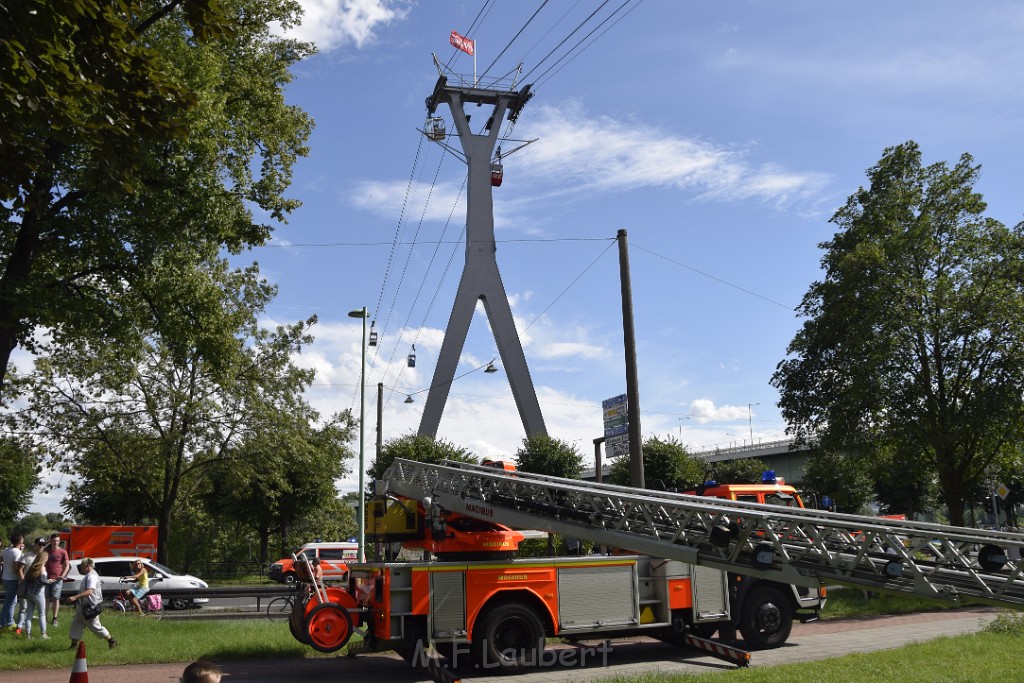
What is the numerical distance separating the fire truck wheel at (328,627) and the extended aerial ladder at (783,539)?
8.01ft

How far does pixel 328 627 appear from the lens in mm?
11734

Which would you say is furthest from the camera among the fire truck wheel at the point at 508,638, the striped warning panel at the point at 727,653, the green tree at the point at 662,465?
the green tree at the point at 662,465

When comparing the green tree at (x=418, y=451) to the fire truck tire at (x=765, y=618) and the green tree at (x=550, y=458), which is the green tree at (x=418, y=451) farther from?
the fire truck tire at (x=765, y=618)

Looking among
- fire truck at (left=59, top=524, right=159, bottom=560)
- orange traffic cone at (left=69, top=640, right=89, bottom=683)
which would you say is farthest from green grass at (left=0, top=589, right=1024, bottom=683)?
fire truck at (left=59, top=524, right=159, bottom=560)

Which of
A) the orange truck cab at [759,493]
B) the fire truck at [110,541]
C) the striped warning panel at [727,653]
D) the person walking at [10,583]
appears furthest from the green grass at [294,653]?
the fire truck at [110,541]

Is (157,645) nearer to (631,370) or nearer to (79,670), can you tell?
(79,670)

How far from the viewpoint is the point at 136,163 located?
992 centimetres

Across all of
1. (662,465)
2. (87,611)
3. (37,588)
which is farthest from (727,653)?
(662,465)

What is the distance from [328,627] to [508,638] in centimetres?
251

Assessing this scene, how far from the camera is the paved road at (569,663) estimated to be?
11.6 m

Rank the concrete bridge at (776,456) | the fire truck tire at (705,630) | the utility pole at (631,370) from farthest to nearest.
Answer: the concrete bridge at (776,456), the utility pole at (631,370), the fire truck tire at (705,630)

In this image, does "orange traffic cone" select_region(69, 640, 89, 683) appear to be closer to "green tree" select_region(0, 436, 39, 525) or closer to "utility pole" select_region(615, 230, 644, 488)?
"utility pole" select_region(615, 230, 644, 488)

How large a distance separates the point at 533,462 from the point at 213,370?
14.2 metres

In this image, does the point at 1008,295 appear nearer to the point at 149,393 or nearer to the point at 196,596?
the point at 196,596
